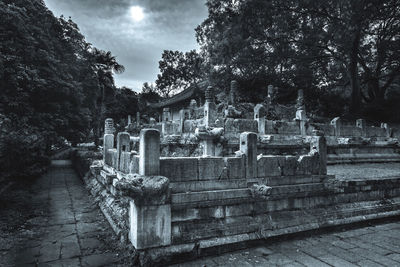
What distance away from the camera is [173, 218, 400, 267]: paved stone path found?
12.2ft

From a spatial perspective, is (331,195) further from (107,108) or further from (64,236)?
(107,108)

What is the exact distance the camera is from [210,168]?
13.9ft

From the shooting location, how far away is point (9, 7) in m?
9.06

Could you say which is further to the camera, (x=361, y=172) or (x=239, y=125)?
(x=239, y=125)

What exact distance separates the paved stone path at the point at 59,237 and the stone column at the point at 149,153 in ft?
4.28

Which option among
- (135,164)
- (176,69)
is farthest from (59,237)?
(176,69)

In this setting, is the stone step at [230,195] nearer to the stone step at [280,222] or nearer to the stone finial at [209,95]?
the stone step at [280,222]

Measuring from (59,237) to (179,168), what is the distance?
2.76 metres

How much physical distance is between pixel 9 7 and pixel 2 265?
911 cm

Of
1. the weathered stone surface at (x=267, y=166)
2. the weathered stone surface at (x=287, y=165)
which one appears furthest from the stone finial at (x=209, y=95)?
the weathered stone surface at (x=267, y=166)

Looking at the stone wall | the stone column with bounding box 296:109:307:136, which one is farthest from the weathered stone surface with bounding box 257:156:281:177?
the stone column with bounding box 296:109:307:136

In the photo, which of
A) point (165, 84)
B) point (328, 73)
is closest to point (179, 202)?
point (328, 73)

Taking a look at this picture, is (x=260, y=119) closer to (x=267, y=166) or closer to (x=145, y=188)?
(x=267, y=166)

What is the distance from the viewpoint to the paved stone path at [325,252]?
371 cm
